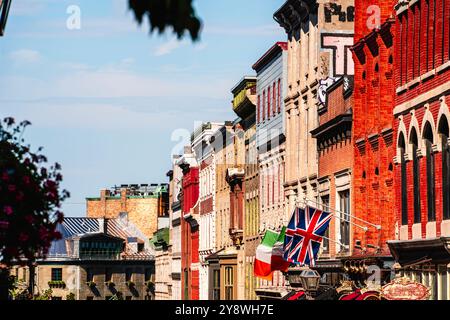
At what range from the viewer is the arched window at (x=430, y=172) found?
3903 cm

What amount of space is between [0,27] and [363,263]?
26.4 m

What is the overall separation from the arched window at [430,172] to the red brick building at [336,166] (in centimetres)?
1148

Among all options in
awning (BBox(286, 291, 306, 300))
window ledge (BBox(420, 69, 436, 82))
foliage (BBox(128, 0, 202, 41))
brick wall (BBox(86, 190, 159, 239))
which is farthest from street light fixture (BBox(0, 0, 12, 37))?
brick wall (BBox(86, 190, 159, 239))

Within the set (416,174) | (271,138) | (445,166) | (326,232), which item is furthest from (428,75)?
(271,138)

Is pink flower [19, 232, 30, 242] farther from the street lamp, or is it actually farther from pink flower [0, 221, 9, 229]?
the street lamp

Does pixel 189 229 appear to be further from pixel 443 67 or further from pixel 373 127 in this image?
pixel 443 67

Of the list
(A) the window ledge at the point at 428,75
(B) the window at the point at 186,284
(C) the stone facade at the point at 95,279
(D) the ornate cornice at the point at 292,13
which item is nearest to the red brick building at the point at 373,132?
(A) the window ledge at the point at 428,75

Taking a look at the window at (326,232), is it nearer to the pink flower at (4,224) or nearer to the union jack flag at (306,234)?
the union jack flag at (306,234)

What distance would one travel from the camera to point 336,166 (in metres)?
55.5

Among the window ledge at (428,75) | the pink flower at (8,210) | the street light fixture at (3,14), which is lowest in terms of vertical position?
the pink flower at (8,210)

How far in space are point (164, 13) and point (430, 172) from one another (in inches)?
1130

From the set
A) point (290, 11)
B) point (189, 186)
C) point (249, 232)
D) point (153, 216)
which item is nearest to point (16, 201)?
point (290, 11)

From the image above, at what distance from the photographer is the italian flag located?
60.8 metres
